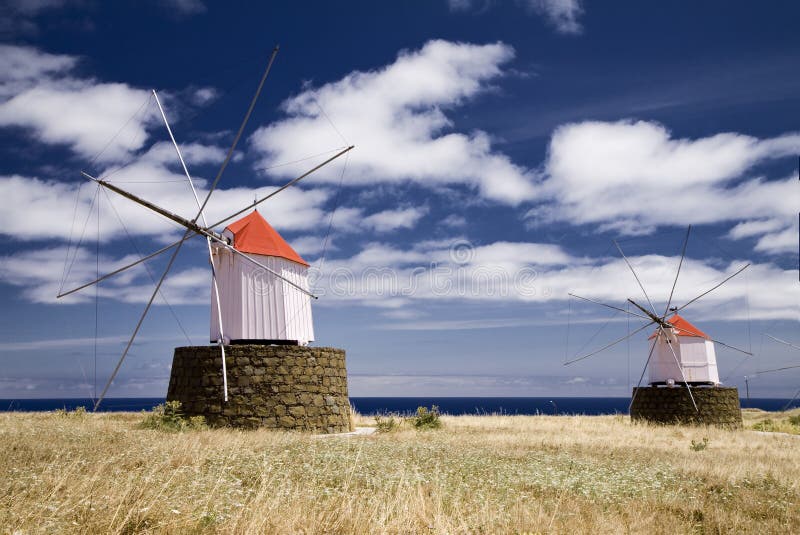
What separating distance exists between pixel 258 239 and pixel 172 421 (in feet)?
20.0

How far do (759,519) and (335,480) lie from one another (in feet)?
18.6

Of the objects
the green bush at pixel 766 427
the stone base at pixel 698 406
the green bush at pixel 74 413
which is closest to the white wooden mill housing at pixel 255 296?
the green bush at pixel 74 413

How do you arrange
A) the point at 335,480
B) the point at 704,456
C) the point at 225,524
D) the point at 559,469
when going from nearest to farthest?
the point at 225,524
the point at 335,480
the point at 559,469
the point at 704,456

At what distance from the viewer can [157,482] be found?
6980mm

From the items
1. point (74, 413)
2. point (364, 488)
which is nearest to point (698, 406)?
point (364, 488)

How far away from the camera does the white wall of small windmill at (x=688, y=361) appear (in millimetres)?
27547

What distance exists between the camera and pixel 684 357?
27734 mm

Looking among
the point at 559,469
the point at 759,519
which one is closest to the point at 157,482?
the point at 559,469

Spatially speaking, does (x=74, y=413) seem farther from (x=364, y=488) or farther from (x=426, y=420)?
(x=364, y=488)

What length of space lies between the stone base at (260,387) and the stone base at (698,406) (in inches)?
672

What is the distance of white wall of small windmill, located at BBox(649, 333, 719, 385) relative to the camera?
1085 inches

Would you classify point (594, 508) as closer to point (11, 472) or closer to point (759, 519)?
point (759, 519)

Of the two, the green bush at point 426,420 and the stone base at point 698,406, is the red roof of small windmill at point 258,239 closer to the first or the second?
the green bush at point 426,420

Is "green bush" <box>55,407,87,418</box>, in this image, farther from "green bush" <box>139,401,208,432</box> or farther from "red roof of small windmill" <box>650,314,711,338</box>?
"red roof of small windmill" <box>650,314,711,338</box>
